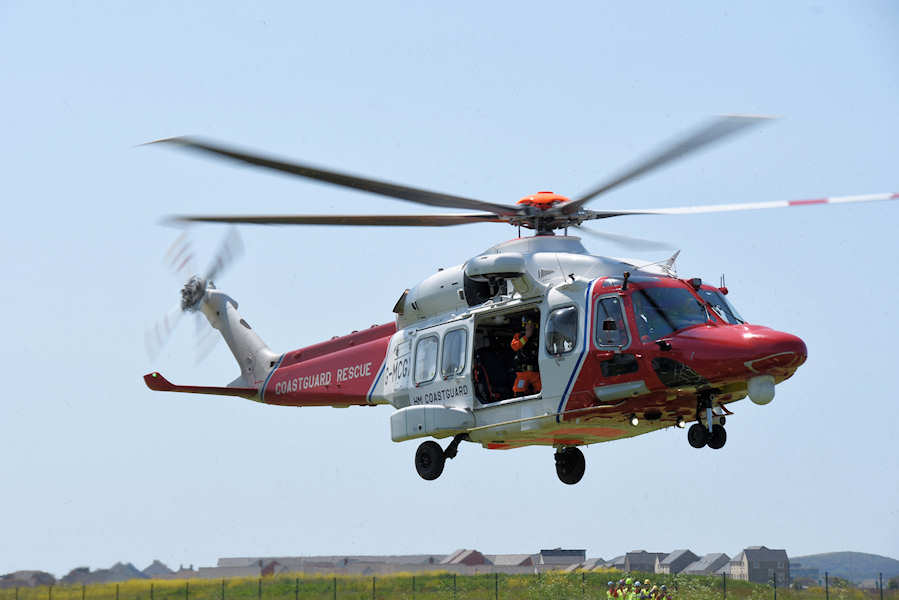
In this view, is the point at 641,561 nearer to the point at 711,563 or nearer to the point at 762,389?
the point at 711,563

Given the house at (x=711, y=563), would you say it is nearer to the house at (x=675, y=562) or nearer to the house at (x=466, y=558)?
the house at (x=675, y=562)

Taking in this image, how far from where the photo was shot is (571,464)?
2044 centimetres

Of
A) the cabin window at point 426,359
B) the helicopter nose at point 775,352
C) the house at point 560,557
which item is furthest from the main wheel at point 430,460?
the house at point 560,557

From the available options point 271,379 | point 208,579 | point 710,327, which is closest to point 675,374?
point 710,327

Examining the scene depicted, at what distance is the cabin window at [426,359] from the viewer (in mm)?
19500

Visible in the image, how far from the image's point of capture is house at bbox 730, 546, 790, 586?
143 ft

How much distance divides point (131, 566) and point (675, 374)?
2163cm

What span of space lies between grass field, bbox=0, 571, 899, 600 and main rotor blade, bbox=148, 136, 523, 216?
1638 centimetres

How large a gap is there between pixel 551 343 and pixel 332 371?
565 centimetres

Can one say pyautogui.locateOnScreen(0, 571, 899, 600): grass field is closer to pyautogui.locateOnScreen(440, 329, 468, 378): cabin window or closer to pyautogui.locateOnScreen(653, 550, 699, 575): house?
pyautogui.locateOnScreen(653, 550, 699, 575): house

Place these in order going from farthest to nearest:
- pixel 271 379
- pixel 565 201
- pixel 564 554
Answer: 1. pixel 564 554
2. pixel 271 379
3. pixel 565 201

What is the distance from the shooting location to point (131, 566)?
3344 cm

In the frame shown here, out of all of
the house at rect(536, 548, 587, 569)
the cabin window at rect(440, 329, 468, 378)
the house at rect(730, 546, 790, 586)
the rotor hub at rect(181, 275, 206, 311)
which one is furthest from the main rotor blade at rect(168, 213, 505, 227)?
the house at rect(730, 546, 790, 586)

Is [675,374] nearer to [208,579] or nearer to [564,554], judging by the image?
[208,579]
